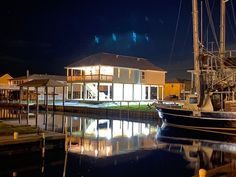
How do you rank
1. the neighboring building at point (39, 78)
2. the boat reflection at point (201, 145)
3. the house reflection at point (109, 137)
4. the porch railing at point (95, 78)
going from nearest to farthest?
the boat reflection at point (201, 145), the house reflection at point (109, 137), the porch railing at point (95, 78), the neighboring building at point (39, 78)

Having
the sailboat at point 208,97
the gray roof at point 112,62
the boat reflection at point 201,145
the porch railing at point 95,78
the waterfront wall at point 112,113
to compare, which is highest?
the gray roof at point 112,62

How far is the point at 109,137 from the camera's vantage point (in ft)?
93.5

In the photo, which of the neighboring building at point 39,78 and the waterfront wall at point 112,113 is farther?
the neighboring building at point 39,78

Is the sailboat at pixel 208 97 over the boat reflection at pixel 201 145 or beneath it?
over

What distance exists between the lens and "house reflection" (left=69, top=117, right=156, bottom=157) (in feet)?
74.9

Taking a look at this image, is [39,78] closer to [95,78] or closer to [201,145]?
[95,78]

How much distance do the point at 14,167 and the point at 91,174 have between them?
3815mm

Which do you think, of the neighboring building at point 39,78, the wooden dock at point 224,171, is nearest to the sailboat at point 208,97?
the wooden dock at point 224,171

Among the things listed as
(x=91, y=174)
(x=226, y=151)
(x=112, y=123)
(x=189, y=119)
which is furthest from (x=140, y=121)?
(x=91, y=174)

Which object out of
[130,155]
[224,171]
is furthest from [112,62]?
[224,171]

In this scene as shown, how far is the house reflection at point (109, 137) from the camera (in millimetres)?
22837

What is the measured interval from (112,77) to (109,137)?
29.7 meters

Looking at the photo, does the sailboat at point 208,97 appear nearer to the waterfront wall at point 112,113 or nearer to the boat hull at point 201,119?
the boat hull at point 201,119

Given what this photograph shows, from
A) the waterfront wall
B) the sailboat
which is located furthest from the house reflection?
the sailboat
